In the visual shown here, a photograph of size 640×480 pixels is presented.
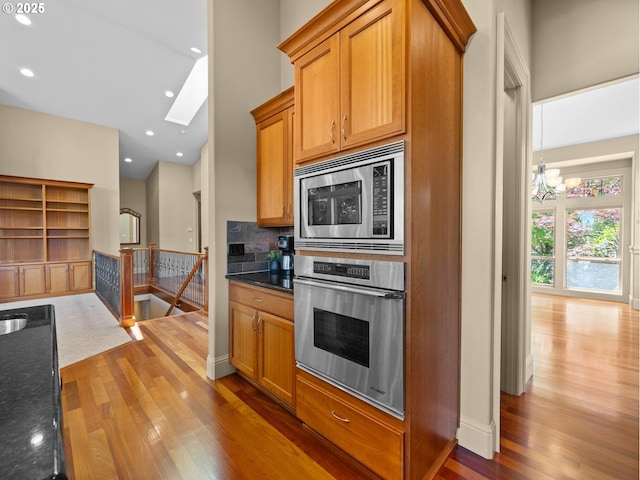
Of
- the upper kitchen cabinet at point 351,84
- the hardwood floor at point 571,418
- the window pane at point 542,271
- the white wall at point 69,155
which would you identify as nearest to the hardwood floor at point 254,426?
the hardwood floor at point 571,418

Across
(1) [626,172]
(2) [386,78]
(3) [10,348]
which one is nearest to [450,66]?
(2) [386,78]

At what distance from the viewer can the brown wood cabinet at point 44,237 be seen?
5.85m

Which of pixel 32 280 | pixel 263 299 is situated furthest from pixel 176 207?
pixel 263 299

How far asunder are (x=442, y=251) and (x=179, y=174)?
976 cm

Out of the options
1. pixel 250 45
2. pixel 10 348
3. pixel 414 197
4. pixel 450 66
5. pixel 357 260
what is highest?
pixel 250 45

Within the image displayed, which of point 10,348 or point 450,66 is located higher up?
point 450,66

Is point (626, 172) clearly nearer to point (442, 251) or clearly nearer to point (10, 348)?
point (442, 251)

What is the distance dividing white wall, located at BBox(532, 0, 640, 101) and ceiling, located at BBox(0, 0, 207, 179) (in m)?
3.79

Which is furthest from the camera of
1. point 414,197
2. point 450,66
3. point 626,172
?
point 626,172

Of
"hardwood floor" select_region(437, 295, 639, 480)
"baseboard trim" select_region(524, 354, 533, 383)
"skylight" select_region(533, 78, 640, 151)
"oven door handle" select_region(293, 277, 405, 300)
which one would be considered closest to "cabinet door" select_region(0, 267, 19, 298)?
"oven door handle" select_region(293, 277, 405, 300)

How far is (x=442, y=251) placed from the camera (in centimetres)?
161

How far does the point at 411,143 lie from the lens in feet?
4.46

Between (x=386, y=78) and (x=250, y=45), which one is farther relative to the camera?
(x=250, y=45)

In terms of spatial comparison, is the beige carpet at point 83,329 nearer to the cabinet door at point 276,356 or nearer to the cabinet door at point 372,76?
the cabinet door at point 276,356
